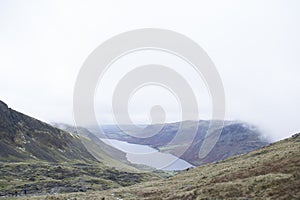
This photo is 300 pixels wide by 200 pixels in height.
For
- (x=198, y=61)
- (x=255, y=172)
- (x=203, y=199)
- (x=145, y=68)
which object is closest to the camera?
(x=203, y=199)

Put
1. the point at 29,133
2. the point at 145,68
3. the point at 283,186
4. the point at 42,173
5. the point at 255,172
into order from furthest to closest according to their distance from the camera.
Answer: the point at 29,133, the point at 145,68, the point at 42,173, the point at 255,172, the point at 283,186

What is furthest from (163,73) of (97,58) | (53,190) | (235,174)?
(235,174)

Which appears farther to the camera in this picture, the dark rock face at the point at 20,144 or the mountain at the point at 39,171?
the dark rock face at the point at 20,144

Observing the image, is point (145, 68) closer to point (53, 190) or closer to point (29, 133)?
point (29, 133)

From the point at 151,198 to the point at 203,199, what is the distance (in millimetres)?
9851

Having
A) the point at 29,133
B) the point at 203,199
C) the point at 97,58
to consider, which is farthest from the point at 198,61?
the point at 203,199

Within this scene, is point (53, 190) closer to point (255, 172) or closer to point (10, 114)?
point (255, 172)

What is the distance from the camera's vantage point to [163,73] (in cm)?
18525

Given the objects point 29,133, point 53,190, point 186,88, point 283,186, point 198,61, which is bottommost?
point 53,190

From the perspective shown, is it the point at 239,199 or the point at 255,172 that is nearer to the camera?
the point at 239,199

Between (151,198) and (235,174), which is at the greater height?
(235,174)

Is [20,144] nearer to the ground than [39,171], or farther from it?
farther from it

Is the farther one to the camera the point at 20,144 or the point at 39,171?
the point at 20,144

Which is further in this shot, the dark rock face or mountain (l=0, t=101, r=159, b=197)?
the dark rock face
